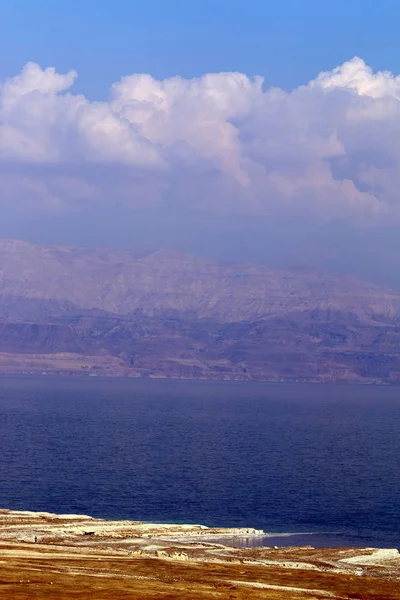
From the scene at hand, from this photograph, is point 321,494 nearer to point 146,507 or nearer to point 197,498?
point 197,498

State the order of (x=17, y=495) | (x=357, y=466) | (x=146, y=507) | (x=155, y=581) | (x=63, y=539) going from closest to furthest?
(x=155, y=581), (x=63, y=539), (x=146, y=507), (x=17, y=495), (x=357, y=466)

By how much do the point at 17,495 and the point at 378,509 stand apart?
5535 cm

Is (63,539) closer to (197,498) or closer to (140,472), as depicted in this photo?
(197,498)

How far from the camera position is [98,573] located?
69562mm

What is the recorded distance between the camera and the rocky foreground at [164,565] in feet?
210

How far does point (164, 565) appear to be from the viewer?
7569 cm

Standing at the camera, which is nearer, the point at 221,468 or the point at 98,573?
the point at 98,573

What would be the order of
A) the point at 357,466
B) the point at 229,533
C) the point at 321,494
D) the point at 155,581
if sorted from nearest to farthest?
the point at 155,581
the point at 229,533
the point at 321,494
the point at 357,466

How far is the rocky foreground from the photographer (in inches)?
2518

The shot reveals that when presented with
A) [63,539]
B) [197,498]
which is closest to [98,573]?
[63,539]

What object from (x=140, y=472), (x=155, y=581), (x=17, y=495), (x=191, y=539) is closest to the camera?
(x=155, y=581)

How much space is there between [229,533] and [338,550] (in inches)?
650

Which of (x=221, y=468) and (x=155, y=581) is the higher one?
(x=221, y=468)

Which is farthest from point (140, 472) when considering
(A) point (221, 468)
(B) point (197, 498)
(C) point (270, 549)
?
(C) point (270, 549)
